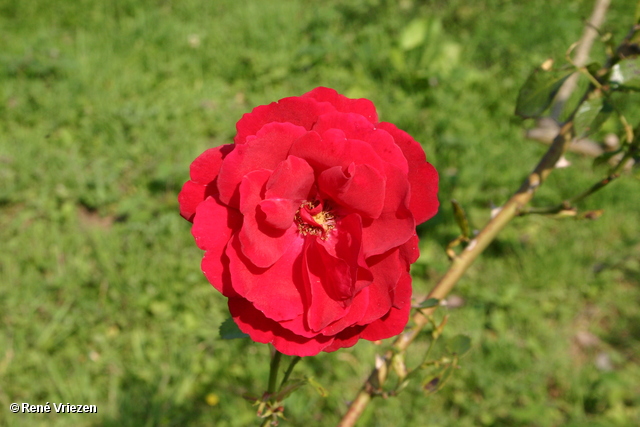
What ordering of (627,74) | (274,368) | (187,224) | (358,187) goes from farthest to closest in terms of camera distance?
(187,224) → (627,74) → (274,368) → (358,187)

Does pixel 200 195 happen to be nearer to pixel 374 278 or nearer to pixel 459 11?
pixel 374 278

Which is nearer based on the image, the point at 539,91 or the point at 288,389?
the point at 288,389

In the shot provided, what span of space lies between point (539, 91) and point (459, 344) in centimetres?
46

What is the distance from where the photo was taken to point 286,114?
2.19 feet

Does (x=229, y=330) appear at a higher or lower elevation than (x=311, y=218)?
lower

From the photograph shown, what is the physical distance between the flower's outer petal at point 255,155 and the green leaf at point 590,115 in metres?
0.49

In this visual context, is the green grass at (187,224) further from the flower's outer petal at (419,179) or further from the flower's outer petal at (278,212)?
the flower's outer petal at (278,212)

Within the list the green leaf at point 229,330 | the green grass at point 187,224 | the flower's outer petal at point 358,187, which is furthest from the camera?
the green grass at point 187,224

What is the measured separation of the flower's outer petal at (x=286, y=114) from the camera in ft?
2.17

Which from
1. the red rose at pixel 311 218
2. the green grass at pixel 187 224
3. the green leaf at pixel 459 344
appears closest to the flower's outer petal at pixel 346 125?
the red rose at pixel 311 218

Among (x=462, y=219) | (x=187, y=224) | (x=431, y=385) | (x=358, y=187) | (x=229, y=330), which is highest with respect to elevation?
(x=358, y=187)

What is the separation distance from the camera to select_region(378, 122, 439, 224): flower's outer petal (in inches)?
25.8

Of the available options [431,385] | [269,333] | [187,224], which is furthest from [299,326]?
[187,224]

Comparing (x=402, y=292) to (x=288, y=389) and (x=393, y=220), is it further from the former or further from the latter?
(x=288, y=389)
